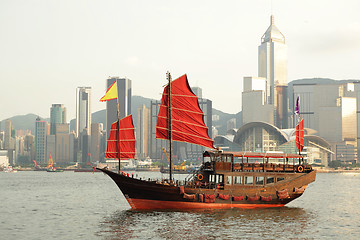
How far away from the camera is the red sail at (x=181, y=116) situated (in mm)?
51281

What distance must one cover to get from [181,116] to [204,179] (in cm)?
701

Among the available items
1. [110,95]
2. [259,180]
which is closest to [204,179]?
[259,180]

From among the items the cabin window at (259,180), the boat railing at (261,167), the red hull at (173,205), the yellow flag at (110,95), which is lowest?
the red hull at (173,205)

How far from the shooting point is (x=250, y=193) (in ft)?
159

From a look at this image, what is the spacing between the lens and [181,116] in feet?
Answer: 170

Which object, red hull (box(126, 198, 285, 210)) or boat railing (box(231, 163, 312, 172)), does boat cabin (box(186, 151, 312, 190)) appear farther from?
red hull (box(126, 198, 285, 210))

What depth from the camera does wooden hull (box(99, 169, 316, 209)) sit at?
46844 mm

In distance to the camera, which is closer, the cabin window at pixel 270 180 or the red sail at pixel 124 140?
the cabin window at pixel 270 180

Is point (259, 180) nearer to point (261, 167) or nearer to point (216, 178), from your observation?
point (261, 167)

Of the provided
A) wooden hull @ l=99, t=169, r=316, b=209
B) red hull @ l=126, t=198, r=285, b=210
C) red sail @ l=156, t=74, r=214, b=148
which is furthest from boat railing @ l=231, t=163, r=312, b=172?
red sail @ l=156, t=74, r=214, b=148

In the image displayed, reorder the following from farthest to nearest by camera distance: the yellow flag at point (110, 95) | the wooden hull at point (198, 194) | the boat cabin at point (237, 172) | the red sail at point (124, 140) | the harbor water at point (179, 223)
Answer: the red sail at point (124, 140) < the yellow flag at point (110, 95) < the boat cabin at point (237, 172) < the wooden hull at point (198, 194) < the harbor water at point (179, 223)

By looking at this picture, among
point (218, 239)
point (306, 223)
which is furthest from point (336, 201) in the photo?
point (218, 239)

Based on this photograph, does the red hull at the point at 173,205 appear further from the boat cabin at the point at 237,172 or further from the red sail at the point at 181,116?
the red sail at the point at 181,116

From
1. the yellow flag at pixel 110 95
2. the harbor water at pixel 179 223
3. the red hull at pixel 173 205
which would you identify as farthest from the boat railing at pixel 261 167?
the yellow flag at pixel 110 95
